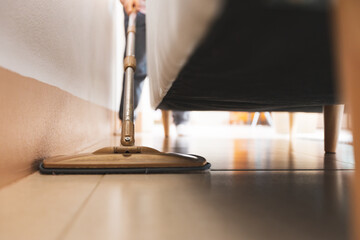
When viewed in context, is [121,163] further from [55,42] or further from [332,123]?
[332,123]

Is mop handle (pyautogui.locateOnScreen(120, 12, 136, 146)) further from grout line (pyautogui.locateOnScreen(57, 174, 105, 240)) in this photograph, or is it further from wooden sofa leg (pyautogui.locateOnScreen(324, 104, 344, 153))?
wooden sofa leg (pyautogui.locateOnScreen(324, 104, 344, 153))

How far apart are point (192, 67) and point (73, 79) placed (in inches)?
24.6

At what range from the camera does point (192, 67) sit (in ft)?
1.34

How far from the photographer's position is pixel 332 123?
109 centimetres

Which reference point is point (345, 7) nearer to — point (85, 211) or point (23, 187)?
point (85, 211)

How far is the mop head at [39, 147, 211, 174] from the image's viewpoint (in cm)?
61

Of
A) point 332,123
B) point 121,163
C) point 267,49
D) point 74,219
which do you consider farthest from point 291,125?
point 74,219

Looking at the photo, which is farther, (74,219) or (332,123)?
(332,123)

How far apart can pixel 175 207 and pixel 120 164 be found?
293 millimetres

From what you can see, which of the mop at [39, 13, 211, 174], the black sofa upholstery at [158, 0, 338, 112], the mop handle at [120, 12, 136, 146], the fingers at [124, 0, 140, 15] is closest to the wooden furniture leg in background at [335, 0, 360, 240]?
the black sofa upholstery at [158, 0, 338, 112]

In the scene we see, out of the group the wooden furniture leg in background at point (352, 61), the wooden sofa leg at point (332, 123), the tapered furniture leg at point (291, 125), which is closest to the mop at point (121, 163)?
the wooden furniture leg in background at point (352, 61)

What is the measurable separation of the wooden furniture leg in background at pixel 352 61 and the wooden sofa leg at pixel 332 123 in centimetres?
101

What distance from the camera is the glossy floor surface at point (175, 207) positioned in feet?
0.96

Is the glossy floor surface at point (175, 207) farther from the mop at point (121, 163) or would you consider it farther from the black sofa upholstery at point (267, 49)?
the black sofa upholstery at point (267, 49)
